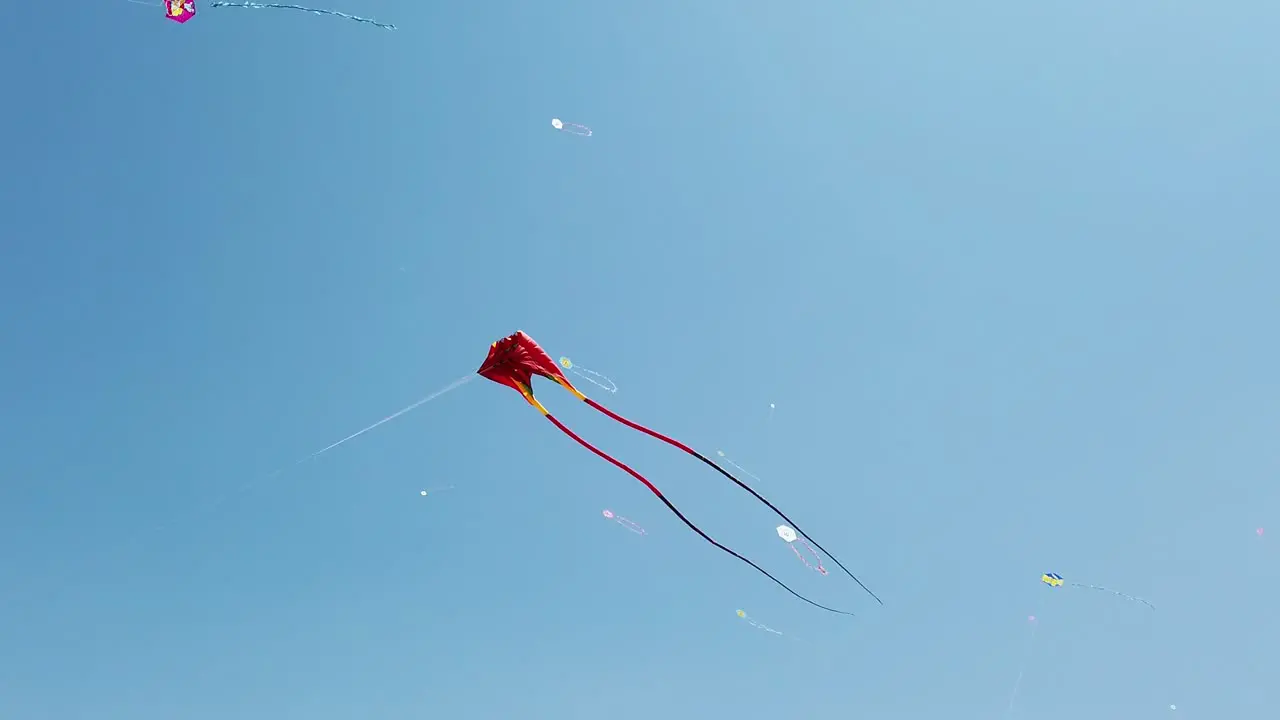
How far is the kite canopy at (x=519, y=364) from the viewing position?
16234 mm

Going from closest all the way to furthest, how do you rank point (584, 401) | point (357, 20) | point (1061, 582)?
1. point (584, 401)
2. point (357, 20)
3. point (1061, 582)

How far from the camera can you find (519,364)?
16.3 m

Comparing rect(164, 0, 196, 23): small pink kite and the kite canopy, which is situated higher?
rect(164, 0, 196, 23): small pink kite

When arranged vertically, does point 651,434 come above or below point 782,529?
below

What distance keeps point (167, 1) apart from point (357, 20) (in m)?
4.22

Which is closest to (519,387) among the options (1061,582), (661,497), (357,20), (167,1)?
(661,497)

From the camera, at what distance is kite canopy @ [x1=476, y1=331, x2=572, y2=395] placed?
53.3 feet

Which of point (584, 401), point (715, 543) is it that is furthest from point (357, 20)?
point (715, 543)

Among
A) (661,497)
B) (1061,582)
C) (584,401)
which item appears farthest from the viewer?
(1061,582)

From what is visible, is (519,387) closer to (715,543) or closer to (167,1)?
(715,543)

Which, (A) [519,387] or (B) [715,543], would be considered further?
(A) [519,387]

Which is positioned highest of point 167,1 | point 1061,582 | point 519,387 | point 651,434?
point 1061,582

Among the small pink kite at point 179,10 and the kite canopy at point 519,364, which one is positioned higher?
the small pink kite at point 179,10

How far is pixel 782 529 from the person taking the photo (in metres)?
21.9
